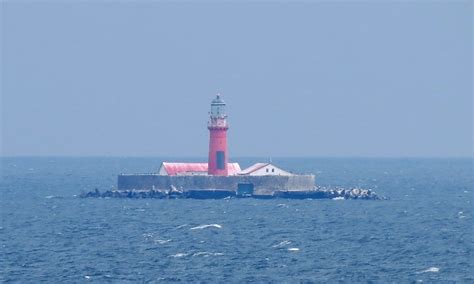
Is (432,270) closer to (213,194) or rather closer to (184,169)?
(213,194)

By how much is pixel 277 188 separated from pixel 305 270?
52790 millimetres

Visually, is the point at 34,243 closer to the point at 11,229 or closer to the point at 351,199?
the point at 11,229

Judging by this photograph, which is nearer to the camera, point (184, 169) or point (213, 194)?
point (213, 194)

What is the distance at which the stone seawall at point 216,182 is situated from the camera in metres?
120

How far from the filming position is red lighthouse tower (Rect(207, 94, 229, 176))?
393 ft

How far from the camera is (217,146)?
120188mm

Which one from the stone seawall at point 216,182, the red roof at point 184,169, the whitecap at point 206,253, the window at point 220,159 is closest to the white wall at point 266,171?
the stone seawall at point 216,182

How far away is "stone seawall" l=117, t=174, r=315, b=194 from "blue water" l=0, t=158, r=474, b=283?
1.54m

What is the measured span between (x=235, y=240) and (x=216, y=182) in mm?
35414

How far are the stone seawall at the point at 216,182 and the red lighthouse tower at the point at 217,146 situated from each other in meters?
0.68

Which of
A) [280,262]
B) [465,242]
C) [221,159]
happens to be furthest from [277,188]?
[280,262]

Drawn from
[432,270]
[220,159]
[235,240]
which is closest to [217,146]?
[220,159]

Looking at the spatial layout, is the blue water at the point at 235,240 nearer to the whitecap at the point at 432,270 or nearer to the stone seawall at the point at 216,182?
the whitecap at the point at 432,270

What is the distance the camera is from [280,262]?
238ft
